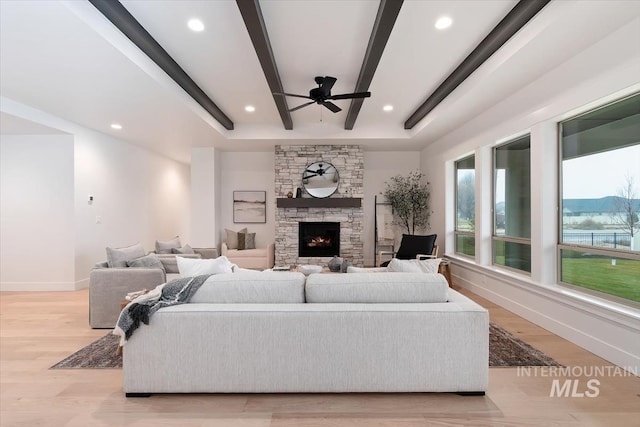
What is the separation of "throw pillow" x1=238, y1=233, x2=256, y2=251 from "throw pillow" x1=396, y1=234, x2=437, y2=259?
3.17 metres

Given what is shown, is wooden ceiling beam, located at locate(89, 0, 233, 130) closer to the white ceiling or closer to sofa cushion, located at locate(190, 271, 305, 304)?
the white ceiling

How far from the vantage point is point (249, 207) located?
733 centimetres

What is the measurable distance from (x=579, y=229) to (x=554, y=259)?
16.1 inches

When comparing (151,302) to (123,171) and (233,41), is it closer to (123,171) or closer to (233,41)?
(233,41)

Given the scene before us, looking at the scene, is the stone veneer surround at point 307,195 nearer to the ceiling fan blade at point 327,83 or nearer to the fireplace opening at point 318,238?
the fireplace opening at point 318,238

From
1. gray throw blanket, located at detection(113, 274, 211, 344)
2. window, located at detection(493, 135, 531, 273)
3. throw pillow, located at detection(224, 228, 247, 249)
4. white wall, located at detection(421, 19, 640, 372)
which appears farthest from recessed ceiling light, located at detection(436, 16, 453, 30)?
throw pillow, located at detection(224, 228, 247, 249)

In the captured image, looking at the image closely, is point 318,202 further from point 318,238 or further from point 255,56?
point 255,56

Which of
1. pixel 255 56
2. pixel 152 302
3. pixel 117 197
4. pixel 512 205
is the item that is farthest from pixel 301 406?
pixel 117 197

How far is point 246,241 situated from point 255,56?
433 cm

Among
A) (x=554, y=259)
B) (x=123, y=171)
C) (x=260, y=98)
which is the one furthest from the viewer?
(x=123, y=171)

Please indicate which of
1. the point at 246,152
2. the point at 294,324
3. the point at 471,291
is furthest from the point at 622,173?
the point at 246,152

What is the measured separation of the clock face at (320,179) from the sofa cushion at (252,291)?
468cm

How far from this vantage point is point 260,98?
465cm

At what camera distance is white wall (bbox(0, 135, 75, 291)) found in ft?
16.8
